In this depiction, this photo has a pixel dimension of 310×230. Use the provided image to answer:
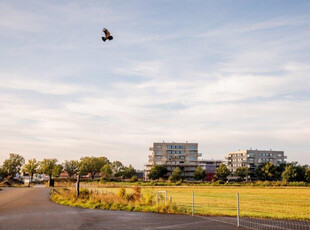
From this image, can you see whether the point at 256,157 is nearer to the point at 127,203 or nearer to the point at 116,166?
the point at 116,166

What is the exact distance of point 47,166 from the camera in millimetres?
141250

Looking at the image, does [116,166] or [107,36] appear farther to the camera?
[116,166]

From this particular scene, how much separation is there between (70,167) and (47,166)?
970 inches

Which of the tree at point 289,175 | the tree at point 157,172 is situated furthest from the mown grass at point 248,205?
the tree at point 157,172

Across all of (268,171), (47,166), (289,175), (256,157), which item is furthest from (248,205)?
(256,157)

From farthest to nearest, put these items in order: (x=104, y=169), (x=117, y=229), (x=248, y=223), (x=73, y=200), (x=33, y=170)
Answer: (x=104, y=169) < (x=33, y=170) < (x=73, y=200) < (x=248, y=223) < (x=117, y=229)

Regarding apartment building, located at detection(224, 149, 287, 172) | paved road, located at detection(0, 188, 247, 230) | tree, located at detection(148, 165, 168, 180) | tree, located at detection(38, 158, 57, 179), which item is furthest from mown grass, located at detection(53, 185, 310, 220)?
apartment building, located at detection(224, 149, 287, 172)

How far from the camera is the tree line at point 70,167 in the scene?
463ft

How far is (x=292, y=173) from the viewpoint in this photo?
129125mm

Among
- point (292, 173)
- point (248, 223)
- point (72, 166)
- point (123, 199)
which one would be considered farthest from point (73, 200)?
point (72, 166)

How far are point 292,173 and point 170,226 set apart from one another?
122m

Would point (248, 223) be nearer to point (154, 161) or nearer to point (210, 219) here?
point (210, 219)

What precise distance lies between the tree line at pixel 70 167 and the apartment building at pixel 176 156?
46.6ft

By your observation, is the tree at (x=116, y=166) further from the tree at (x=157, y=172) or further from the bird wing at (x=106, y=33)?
the bird wing at (x=106, y=33)
